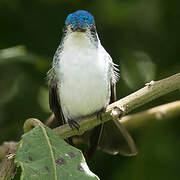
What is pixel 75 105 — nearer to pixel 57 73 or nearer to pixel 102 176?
pixel 57 73

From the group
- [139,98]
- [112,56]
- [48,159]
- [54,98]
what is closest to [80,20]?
[54,98]

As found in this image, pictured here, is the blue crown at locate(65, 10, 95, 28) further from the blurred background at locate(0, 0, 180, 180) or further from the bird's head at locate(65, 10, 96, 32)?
the blurred background at locate(0, 0, 180, 180)

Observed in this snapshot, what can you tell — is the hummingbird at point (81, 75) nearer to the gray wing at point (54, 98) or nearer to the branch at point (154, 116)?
the gray wing at point (54, 98)

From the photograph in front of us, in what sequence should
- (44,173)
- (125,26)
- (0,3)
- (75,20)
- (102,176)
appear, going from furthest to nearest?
(125,26) < (0,3) < (102,176) < (75,20) < (44,173)

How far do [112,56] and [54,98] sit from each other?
1.12 metres

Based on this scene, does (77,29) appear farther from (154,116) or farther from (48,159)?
(48,159)

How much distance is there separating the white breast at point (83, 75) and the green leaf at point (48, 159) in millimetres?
1350

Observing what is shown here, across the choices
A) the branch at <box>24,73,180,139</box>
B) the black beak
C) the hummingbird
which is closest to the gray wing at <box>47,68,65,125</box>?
the hummingbird

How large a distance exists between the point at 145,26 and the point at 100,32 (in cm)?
74

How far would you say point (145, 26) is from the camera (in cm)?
659

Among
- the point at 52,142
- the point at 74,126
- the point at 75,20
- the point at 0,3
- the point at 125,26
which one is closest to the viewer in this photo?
the point at 52,142

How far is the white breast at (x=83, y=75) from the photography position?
16.2 feet

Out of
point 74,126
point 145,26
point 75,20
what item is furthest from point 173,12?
point 74,126

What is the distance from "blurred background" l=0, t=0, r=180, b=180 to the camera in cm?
560
